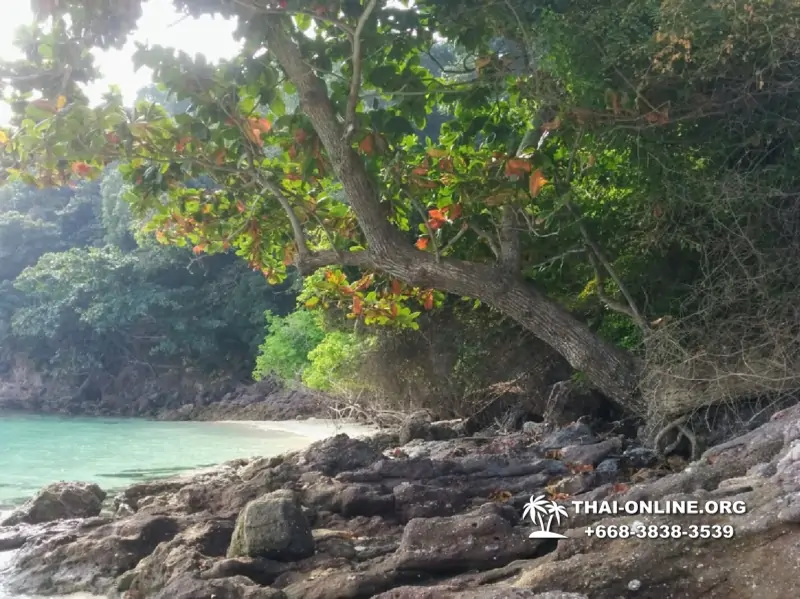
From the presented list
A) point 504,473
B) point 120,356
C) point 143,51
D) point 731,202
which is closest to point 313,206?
point 143,51

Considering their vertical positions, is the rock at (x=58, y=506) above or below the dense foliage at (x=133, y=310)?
below

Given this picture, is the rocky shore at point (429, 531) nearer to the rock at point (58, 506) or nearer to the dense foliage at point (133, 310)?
the rock at point (58, 506)

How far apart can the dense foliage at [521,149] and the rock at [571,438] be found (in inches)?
23.9

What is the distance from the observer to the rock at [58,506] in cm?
654

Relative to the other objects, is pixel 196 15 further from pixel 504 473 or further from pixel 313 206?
pixel 504 473

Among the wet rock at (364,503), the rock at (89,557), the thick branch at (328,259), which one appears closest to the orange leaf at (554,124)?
the thick branch at (328,259)

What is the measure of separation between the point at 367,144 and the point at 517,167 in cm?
114

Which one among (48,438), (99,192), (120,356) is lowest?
(48,438)

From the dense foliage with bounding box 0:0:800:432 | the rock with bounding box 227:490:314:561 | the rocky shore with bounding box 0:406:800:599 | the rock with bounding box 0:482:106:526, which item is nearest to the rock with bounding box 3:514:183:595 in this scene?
the rocky shore with bounding box 0:406:800:599

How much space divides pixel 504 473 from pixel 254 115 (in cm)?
325

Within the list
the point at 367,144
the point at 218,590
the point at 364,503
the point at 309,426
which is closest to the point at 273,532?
the point at 218,590

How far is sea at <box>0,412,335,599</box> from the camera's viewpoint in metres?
10.2

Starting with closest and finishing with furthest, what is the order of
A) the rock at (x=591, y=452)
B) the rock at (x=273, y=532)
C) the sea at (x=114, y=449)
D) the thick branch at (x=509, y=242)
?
the rock at (x=273, y=532) < the rock at (x=591, y=452) < the thick branch at (x=509, y=242) < the sea at (x=114, y=449)

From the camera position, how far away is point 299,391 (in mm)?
20281
